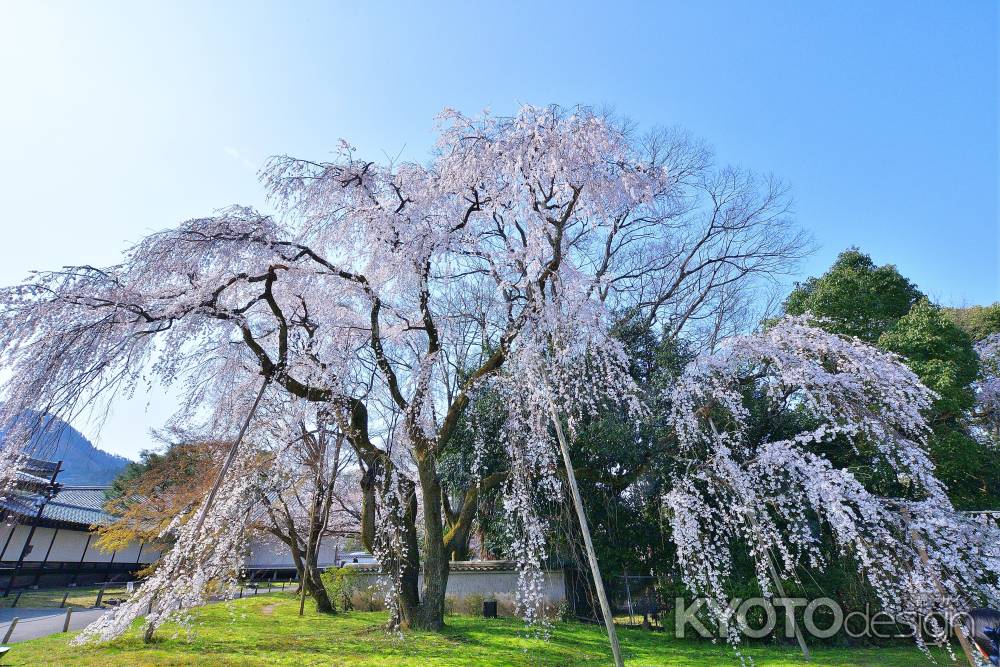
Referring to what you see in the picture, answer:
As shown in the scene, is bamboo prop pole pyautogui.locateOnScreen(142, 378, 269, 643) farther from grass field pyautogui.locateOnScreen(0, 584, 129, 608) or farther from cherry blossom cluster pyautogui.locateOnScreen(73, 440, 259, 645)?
grass field pyautogui.locateOnScreen(0, 584, 129, 608)

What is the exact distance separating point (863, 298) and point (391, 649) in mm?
12592

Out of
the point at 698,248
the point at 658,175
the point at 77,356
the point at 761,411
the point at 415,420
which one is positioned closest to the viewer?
the point at 77,356

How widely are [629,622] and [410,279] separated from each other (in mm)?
9408

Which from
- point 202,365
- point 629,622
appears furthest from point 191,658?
point 629,622

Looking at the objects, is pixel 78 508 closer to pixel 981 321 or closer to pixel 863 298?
pixel 863 298

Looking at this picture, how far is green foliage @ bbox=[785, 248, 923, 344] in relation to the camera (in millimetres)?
11703

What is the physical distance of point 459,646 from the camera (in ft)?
25.4

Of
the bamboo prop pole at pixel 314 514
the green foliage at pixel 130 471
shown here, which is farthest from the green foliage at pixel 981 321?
the green foliage at pixel 130 471

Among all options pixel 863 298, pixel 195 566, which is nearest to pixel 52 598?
pixel 195 566

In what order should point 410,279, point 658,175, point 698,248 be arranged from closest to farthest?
point 658,175 → point 410,279 → point 698,248

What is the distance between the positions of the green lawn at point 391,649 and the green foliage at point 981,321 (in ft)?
34.5

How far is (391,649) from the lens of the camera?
738 cm

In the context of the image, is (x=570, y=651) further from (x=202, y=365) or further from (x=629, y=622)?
(x=202, y=365)

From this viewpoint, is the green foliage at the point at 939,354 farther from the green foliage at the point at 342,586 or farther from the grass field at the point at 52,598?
the grass field at the point at 52,598
